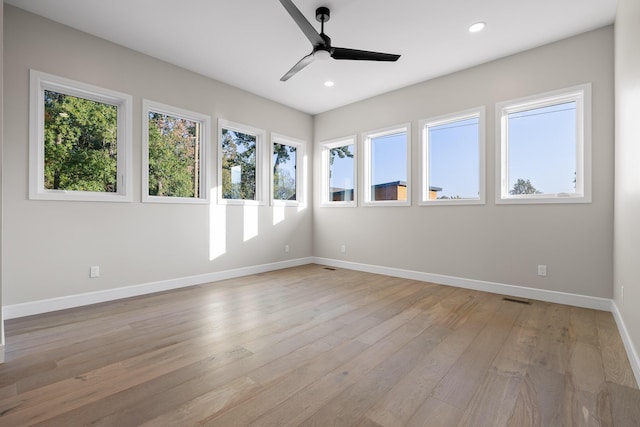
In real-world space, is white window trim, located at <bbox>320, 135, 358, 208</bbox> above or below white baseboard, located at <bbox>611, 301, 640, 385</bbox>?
above

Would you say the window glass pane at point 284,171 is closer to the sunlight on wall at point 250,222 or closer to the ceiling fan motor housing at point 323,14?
the sunlight on wall at point 250,222

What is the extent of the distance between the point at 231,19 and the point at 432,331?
12.1 ft

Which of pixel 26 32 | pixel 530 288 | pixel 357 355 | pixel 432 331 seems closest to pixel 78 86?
pixel 26 32

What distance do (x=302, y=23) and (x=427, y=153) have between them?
2861mm

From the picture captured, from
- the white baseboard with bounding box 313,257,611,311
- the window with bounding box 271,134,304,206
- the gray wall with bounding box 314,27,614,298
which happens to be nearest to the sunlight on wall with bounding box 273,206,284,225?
the window with bounding box 271,134,304,206

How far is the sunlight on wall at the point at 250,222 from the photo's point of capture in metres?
4.93

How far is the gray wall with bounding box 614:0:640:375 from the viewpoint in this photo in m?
Answer: 1.95

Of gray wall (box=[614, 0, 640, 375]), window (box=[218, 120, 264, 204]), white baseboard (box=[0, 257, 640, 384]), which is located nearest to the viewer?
gray wall (box=[614, 0, 640, 375])

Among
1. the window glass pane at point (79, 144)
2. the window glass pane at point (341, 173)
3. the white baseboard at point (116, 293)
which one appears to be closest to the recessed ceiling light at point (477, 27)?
the window glass pane at point (341, 173)

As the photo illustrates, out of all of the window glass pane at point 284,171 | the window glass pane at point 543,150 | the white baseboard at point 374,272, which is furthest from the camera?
the window glass pane at point 284,171

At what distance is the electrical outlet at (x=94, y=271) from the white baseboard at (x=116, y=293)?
196 mm

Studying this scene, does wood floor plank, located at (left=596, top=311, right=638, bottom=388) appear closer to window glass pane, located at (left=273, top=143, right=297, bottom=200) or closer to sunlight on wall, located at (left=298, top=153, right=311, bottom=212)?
sunlight on wall, located at (left=298, top=153, right=311, bottom=212)

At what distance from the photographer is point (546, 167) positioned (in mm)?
3557

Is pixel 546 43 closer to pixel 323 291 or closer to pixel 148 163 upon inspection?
pixel 323 291
